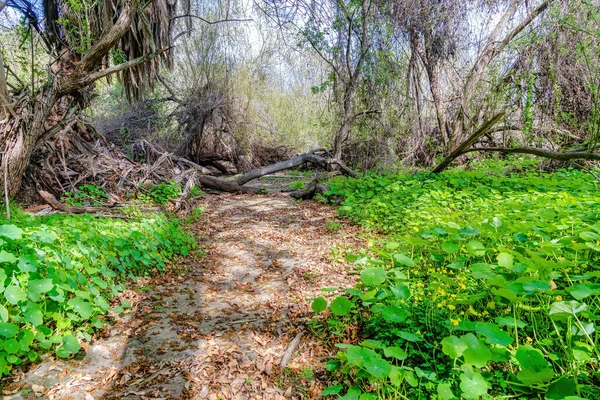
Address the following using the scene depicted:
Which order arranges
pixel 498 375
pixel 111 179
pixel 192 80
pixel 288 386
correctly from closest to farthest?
pixel 498 375 < pixel 288 386 < pixel 111 179 < pixel 192 80

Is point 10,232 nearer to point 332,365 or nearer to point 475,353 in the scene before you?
point 332,365

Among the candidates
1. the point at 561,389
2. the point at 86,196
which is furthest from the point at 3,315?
the point at 86,196

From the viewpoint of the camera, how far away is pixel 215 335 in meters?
2.28

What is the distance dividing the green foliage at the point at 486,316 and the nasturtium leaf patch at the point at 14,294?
1.62 m

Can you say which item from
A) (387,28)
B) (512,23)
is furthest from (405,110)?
(512,23)

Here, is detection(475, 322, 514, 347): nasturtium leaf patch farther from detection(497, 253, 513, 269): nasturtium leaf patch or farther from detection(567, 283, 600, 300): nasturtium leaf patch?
detection(497, 253, 513, 269): nasturtium leaf patch

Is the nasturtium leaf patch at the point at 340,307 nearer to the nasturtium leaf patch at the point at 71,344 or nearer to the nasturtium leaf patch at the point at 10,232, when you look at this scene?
the nasturtium leaf patch at the point at 71,344

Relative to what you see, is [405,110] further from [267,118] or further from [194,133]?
[194,133]

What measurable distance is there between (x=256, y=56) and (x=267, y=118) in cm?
209

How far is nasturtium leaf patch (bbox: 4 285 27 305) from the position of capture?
1.73 meters

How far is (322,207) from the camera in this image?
20.9 feet

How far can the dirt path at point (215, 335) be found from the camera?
175 centimetres

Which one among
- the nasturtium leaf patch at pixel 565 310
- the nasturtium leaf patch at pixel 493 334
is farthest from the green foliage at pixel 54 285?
the nasturtium leaf patch at pixel 565 310

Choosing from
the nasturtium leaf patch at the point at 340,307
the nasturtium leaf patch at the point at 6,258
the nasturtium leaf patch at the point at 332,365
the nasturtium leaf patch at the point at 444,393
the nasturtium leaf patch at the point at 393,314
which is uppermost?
the nasturtium leaf patch at the point at 6,258
